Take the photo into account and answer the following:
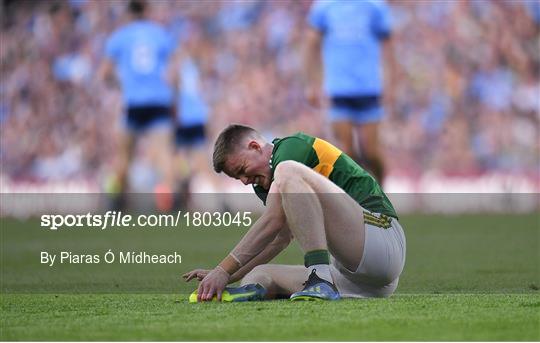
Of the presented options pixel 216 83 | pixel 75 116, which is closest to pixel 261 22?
pixel 216 83

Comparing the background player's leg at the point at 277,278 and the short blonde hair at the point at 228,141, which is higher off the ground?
the short blonde hair at the point at 228,141

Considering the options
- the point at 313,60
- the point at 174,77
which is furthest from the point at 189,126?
the point at 313,60

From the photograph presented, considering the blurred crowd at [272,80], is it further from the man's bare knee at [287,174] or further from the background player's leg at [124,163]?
the man's bare knee at [287,174]

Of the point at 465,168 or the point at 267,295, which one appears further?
the point at 465,168

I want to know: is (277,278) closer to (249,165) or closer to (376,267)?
(376,267)

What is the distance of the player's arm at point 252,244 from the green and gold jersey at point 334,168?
9.3 inches

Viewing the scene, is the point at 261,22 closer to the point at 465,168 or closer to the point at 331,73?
the point at 465,168

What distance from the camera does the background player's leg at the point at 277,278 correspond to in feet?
22.3

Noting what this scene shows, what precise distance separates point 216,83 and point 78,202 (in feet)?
16.8

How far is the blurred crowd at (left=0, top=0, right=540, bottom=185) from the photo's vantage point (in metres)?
23.6

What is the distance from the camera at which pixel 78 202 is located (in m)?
22.3

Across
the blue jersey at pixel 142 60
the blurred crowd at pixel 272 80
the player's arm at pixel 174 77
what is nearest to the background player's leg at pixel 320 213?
the blue jersey at pixel 142 60

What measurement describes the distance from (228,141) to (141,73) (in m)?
13.2

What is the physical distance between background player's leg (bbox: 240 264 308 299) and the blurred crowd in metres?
15.8
